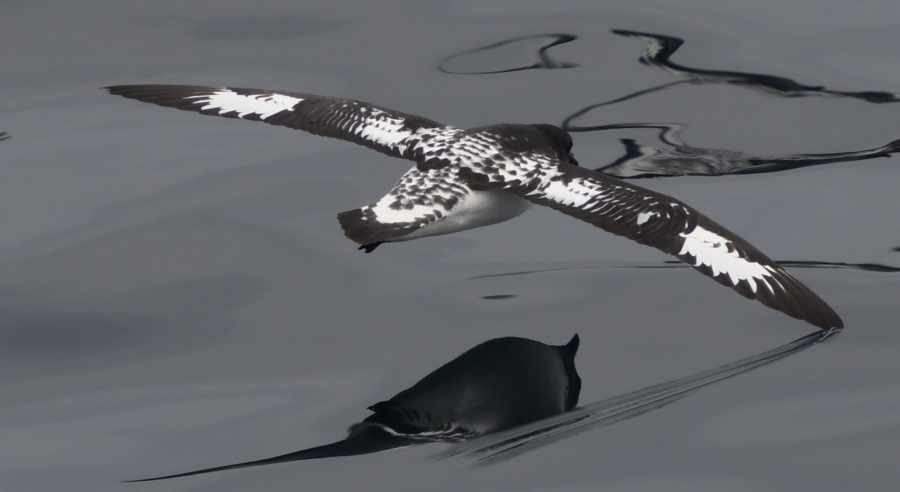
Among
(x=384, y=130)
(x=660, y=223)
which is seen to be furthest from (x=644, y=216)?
(x=384, y=130)

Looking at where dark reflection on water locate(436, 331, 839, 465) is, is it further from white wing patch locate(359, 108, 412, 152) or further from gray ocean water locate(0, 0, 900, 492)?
white wing patch locate(359, 108, 412, 152)

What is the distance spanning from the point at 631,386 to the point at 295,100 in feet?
12.5

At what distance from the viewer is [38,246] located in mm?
Result: 7348

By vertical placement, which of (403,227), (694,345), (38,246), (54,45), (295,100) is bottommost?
(694,345)

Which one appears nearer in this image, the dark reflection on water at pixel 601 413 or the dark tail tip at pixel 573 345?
the dark reflection on water at pixel 601 413

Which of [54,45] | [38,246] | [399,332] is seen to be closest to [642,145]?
[399,332]

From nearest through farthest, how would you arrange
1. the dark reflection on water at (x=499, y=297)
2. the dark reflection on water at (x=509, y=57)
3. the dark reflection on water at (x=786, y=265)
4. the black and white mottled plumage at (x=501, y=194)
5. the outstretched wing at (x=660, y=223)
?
the outstretched wing at (x=660, y=223), the black and white mottled plumage at (x=501, y=194), the dark reflection on water at (x=499, y=297), the dark reflection on water at (x=786, y=265), the dark reflection on water at (x=509, y=57)

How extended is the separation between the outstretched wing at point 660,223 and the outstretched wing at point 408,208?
6.3 inches

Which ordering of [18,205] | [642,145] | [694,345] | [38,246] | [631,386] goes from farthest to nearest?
[642,145]
[18,205]
[38,246]
[694,345]
[631,386]

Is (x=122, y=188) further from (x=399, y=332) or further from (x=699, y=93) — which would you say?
(x=699, y=93)

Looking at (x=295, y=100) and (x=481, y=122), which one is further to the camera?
(x=481, y=122)

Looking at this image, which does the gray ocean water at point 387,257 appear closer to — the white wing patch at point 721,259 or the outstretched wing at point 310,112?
the white wing patch at point 721,259

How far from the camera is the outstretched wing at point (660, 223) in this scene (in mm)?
5637

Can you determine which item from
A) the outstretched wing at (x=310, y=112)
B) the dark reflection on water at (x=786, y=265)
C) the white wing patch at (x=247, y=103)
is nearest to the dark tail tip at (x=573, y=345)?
the dark reflection on water at (x=786, y=265)
